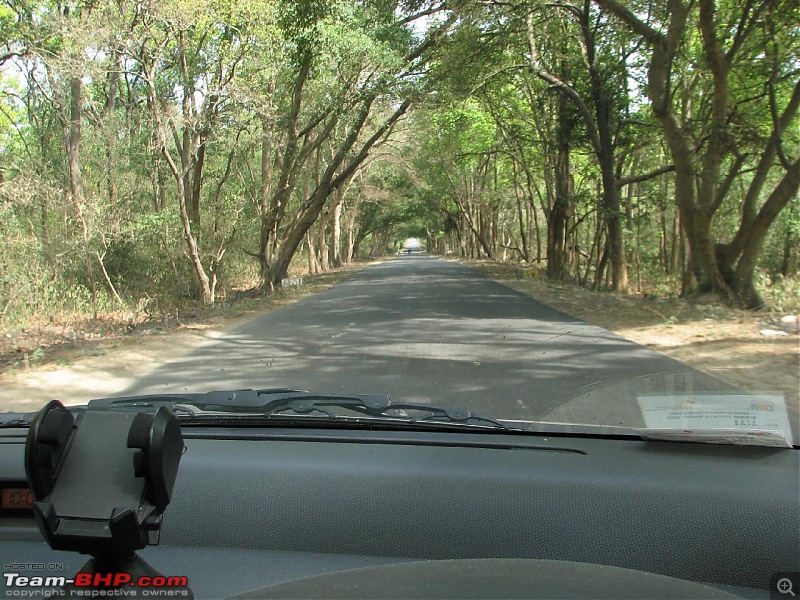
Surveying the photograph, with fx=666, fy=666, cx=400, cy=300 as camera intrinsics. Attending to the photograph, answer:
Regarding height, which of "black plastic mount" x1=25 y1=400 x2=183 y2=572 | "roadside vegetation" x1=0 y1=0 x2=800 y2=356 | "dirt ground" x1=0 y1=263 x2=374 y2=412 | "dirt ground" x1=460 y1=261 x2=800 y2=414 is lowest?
"dirt ground" x1=0 y1=263 x2=374 y2=412

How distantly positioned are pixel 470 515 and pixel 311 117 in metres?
21.2

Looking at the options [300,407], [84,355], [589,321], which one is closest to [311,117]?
[589,321]

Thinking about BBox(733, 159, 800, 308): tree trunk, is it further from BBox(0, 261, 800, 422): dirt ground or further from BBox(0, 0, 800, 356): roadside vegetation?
BBox(0, 261, 800, 422): dirt ground

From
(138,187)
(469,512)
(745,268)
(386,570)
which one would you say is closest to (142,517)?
(386,570)

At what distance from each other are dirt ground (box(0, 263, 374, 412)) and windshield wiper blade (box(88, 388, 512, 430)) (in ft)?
11.5

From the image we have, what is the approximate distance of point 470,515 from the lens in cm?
288

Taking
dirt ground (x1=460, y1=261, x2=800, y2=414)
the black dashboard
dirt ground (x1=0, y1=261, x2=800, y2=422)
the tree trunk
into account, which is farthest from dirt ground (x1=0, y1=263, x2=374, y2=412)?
the tree trunk

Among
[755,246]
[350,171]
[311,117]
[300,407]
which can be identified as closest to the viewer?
[300,407]

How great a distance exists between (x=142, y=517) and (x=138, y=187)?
886 inches

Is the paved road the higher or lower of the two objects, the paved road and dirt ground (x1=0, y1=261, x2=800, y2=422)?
the higher

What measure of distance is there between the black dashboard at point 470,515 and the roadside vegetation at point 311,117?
10938mm

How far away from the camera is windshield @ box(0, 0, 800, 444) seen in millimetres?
7789

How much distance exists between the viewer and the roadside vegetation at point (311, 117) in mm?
14242

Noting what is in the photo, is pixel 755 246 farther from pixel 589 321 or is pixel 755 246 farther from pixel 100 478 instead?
pixel 100 478
